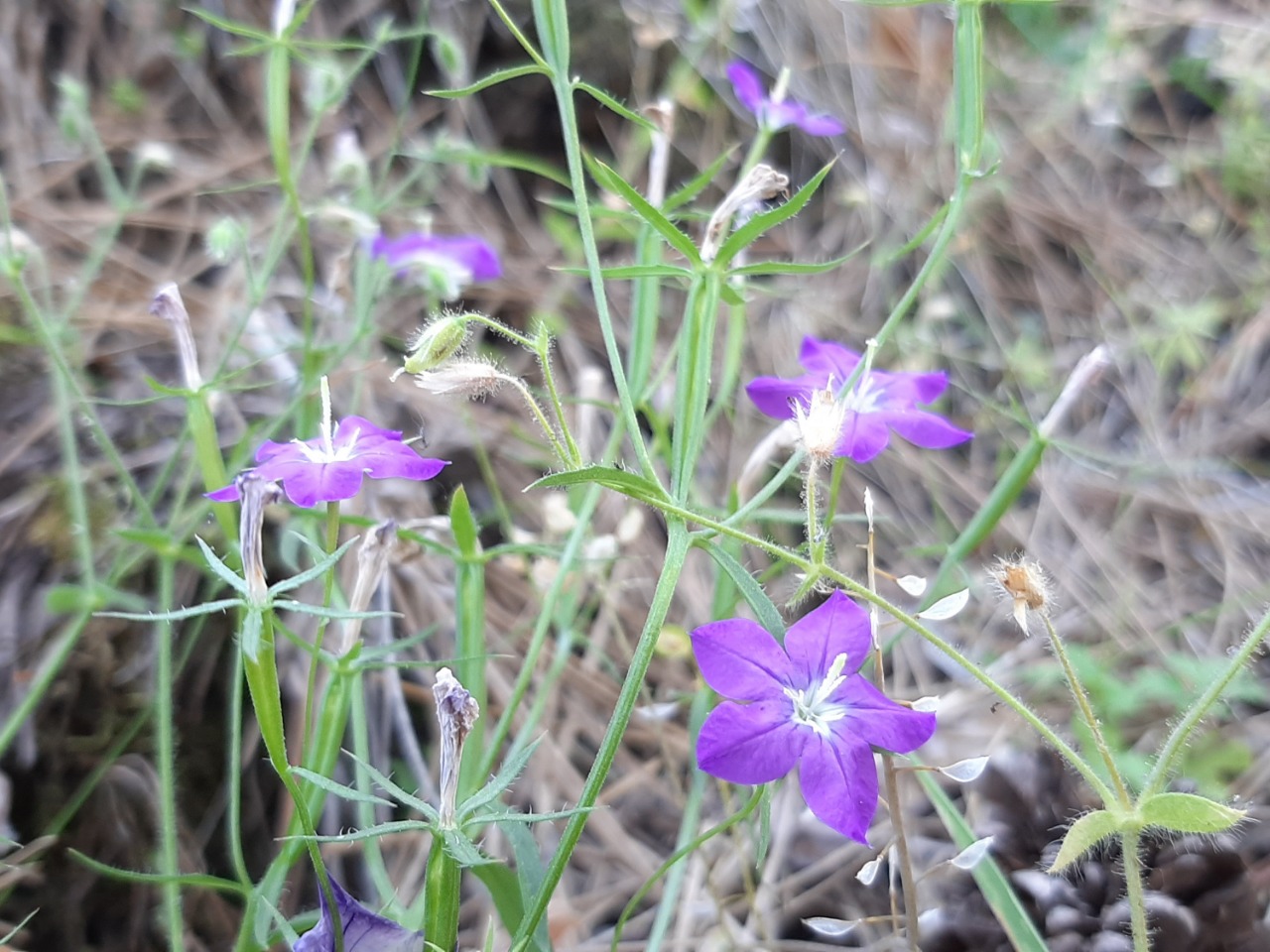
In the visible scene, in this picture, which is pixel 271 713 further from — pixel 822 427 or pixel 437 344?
pixel 822 427

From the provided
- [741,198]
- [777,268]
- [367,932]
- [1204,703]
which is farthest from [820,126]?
[367,932]

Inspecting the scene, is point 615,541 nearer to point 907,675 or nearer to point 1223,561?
point 907,675

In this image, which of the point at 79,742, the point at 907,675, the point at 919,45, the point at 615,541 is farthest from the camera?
the point at 919,45

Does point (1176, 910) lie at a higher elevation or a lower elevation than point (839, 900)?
higher

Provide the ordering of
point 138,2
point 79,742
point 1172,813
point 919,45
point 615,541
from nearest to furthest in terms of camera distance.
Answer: point 1172,813 < point 79,742 < point 615,541 < point 138,2 < point 919,45

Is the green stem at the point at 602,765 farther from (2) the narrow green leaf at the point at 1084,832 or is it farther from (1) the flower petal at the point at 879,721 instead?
(2) the narrow green leaf at the point at 1084,832

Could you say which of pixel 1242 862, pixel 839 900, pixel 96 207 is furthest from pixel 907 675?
pixel 96 207
